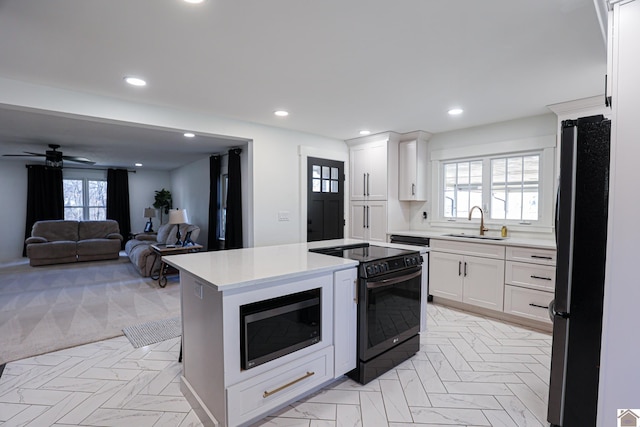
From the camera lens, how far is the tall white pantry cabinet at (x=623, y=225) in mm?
1214

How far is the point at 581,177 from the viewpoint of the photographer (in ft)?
5.12

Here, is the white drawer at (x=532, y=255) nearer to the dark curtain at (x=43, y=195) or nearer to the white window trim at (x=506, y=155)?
the white window trim at (x=506, y=155)

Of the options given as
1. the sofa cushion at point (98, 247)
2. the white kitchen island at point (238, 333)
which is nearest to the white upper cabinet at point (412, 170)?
the white kitchen island at point (238, 333)

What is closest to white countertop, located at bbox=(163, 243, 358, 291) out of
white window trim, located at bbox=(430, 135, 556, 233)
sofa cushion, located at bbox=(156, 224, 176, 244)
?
white window trim, located at bbox=(430, 135, 556, 233)

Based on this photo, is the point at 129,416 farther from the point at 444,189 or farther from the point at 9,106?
the point at 444,189

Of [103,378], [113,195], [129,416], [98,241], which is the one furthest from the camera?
[113,195]

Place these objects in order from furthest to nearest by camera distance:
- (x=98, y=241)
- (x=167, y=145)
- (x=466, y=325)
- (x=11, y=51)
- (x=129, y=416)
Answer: (x=98, y=241)
(x=167, y=145)
(x=466, y=325)
(x=11, y=51)
(x=129, y=416)

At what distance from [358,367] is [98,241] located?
6.99 m

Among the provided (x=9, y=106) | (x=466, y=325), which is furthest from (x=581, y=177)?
(x=9, y=106)

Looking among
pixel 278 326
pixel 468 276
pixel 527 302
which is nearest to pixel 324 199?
pixel 468 276


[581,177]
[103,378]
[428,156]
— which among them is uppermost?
[428,156]

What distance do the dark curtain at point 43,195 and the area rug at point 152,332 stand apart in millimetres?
6572

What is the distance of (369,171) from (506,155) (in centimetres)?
183

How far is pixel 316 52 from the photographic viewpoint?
2154mm
